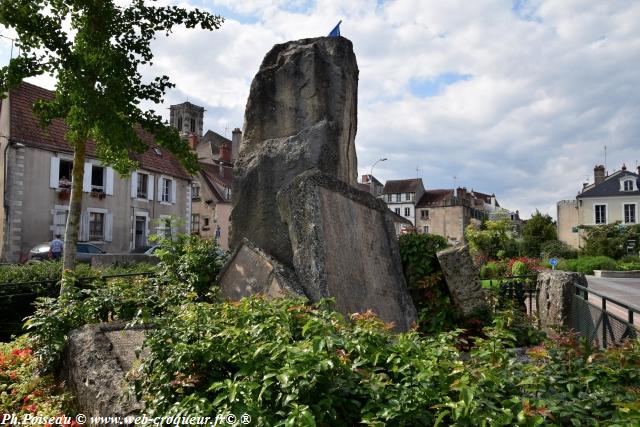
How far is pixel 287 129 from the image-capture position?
743cm

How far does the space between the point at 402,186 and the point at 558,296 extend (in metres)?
63.4

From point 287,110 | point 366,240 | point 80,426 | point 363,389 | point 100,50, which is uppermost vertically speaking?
point 100,50

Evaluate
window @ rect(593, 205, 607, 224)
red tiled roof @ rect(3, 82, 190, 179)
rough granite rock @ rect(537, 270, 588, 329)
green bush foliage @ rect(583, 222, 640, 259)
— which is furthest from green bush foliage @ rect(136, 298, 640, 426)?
window @ rect(593, 205, 607, 224)

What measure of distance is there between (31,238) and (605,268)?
32.5 m

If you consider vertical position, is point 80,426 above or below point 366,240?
below

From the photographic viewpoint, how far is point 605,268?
3083 centimetres

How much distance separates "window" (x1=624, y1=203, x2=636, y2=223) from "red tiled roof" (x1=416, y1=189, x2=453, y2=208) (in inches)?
1006

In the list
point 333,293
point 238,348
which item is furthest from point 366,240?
point 238,348

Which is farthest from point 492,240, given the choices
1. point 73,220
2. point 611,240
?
point 73,220

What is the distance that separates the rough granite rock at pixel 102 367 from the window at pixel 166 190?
28.3 metres

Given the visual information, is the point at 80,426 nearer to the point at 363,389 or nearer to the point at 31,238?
the point at 363,389

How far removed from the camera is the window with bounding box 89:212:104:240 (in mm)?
27273

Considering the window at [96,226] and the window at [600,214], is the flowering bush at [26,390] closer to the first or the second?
the window at [96,226]

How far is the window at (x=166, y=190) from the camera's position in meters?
32.2
